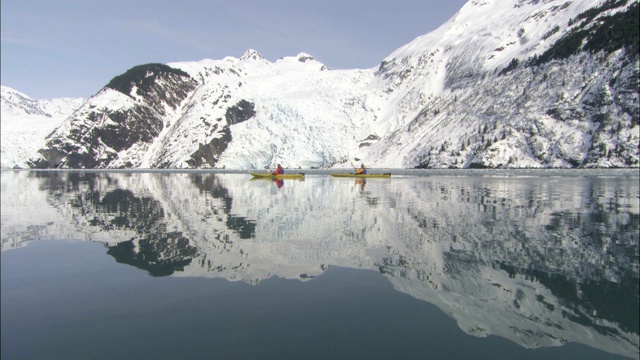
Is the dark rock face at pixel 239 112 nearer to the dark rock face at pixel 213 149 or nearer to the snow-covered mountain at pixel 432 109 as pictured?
the dark rock face at pixel 213 149

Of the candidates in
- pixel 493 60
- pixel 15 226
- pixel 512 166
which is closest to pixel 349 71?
pixel 493 60

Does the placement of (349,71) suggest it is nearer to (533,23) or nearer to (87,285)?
(533,23)

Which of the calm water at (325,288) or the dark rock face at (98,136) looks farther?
the dark rock face at (98,136)

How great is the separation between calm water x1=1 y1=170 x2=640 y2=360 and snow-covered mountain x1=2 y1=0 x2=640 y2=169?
77682 mm

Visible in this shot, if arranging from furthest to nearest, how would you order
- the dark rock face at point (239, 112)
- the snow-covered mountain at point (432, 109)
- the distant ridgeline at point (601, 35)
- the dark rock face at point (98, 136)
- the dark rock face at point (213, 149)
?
the dark rock face at point (98, 136) < the dark rock face at point (239, 112) < the dark rock face at point (213, 149) < the snow-covered mountain at point (432, 109) < the distant ridgeline at point (601, 35)

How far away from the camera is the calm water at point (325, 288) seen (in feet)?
26.7

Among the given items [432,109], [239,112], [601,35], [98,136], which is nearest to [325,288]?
[601,35]

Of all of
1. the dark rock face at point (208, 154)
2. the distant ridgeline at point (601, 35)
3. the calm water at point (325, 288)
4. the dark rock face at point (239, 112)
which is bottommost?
the calm water at point (325, 288)

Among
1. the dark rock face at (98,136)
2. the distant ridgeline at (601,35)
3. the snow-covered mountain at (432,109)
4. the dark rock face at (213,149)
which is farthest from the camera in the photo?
the dark rock face at (98,136)

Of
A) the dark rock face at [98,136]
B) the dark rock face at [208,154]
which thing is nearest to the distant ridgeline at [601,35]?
the dark rock face at [208,154]

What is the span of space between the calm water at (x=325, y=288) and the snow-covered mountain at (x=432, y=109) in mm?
77682

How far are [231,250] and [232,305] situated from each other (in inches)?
215

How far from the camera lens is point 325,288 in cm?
1170

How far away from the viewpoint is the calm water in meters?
8.14
